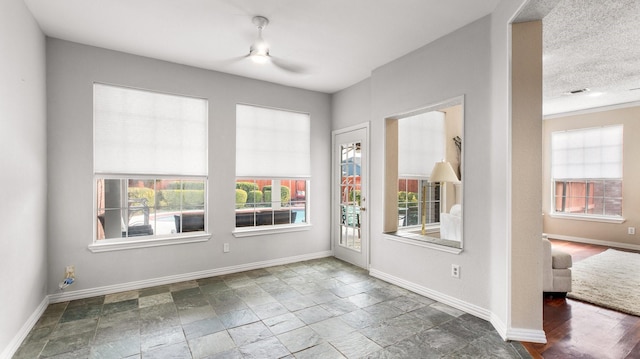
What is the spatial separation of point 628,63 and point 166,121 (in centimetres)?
584

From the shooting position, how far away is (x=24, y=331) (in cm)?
249

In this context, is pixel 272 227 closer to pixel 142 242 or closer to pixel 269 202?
pixel 269 202

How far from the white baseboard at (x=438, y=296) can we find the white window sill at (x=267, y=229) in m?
1.34

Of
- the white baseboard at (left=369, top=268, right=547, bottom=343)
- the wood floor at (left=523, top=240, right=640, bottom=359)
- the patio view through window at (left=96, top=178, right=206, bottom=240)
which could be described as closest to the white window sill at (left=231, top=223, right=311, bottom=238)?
the patio view through window at (left=96, top=178, right=206, bottom=240)

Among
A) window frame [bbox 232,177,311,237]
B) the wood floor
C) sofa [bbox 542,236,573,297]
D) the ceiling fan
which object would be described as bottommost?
the wood floor

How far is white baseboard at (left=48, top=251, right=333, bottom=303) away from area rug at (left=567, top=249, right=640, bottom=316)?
3404 millimetres

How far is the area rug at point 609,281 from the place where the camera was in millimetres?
3139

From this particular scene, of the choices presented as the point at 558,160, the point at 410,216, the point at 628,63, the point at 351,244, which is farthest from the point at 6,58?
the point at 558,160

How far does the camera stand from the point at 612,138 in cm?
592

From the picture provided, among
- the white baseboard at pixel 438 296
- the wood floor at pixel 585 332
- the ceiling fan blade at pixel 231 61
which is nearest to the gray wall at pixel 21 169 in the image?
the ceiling fan blade at pixel 231 61

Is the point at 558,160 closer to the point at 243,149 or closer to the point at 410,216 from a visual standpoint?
the point at 410,216

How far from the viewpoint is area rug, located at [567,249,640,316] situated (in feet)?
10.3

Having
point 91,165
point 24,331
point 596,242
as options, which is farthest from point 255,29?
point 596,242

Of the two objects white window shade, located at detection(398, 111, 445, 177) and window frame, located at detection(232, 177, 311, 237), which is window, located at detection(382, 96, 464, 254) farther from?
window frame, located at detection(232, 177, 311, 237)
